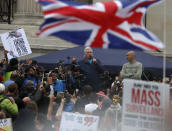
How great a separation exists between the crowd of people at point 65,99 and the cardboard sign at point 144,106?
291 cm

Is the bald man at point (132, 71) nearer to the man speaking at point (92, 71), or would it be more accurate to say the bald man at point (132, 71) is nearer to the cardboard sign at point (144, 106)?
the man speaking at point (92, 71)

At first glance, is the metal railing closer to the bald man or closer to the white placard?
the white placard

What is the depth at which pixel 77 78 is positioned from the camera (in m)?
14.0

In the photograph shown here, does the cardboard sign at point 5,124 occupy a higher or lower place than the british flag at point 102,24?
lower

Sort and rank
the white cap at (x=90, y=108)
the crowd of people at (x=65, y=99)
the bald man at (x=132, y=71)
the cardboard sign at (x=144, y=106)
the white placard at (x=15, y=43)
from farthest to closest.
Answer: the white placard at (x=15, y=43)
the white cap at (x=90, y=108)
the bald man at (x=132, y=71)
the crowd of people at (x=65, y=99)
the cardboard sign at (x=144, y=106)

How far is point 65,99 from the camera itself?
507 inches

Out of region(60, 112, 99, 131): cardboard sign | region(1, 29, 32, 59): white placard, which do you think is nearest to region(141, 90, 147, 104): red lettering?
region(60, 112, 99, 131): cardboard sign

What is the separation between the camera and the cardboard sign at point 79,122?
34.4 feet

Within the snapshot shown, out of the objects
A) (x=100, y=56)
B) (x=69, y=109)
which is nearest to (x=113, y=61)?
(x=100, y=56)

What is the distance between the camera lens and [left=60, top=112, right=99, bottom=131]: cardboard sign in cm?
1050

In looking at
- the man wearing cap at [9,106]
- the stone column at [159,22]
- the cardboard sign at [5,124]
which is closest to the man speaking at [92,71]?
the man wearing cap at [9,106]

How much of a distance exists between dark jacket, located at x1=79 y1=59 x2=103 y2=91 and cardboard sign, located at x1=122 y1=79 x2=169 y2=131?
4109 millimetres

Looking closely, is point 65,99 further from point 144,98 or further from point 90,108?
point 144,98

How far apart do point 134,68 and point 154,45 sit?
3.10 m
